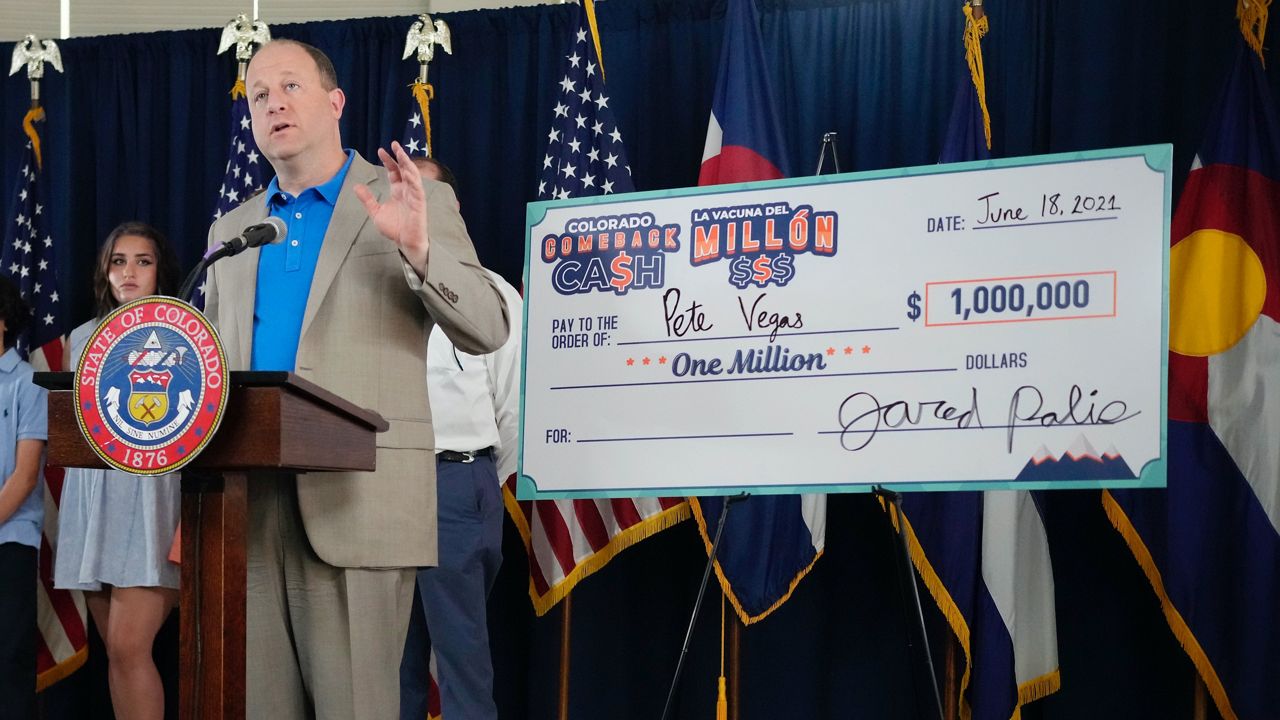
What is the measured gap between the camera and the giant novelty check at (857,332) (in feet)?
9.41

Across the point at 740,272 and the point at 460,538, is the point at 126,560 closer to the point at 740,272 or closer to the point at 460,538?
the point at 460,538

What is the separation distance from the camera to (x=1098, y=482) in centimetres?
282

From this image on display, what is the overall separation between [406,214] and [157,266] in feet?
8.25

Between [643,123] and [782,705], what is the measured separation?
197cm

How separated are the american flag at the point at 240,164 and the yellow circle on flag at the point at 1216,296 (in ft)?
10.0

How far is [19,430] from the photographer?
4.05 m

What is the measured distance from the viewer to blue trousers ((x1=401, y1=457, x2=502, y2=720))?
3.53m

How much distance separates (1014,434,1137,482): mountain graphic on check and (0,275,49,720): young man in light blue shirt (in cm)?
296

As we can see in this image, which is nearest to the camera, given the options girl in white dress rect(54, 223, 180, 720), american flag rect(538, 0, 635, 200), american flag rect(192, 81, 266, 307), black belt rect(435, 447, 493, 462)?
black belt rect(435, 447, 493, 462)

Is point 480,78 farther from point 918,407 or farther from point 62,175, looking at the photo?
point 918,407

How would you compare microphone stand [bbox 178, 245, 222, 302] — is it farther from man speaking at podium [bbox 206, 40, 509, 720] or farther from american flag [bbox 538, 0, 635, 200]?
american flag [bbox 538, 0, 635, 200]
